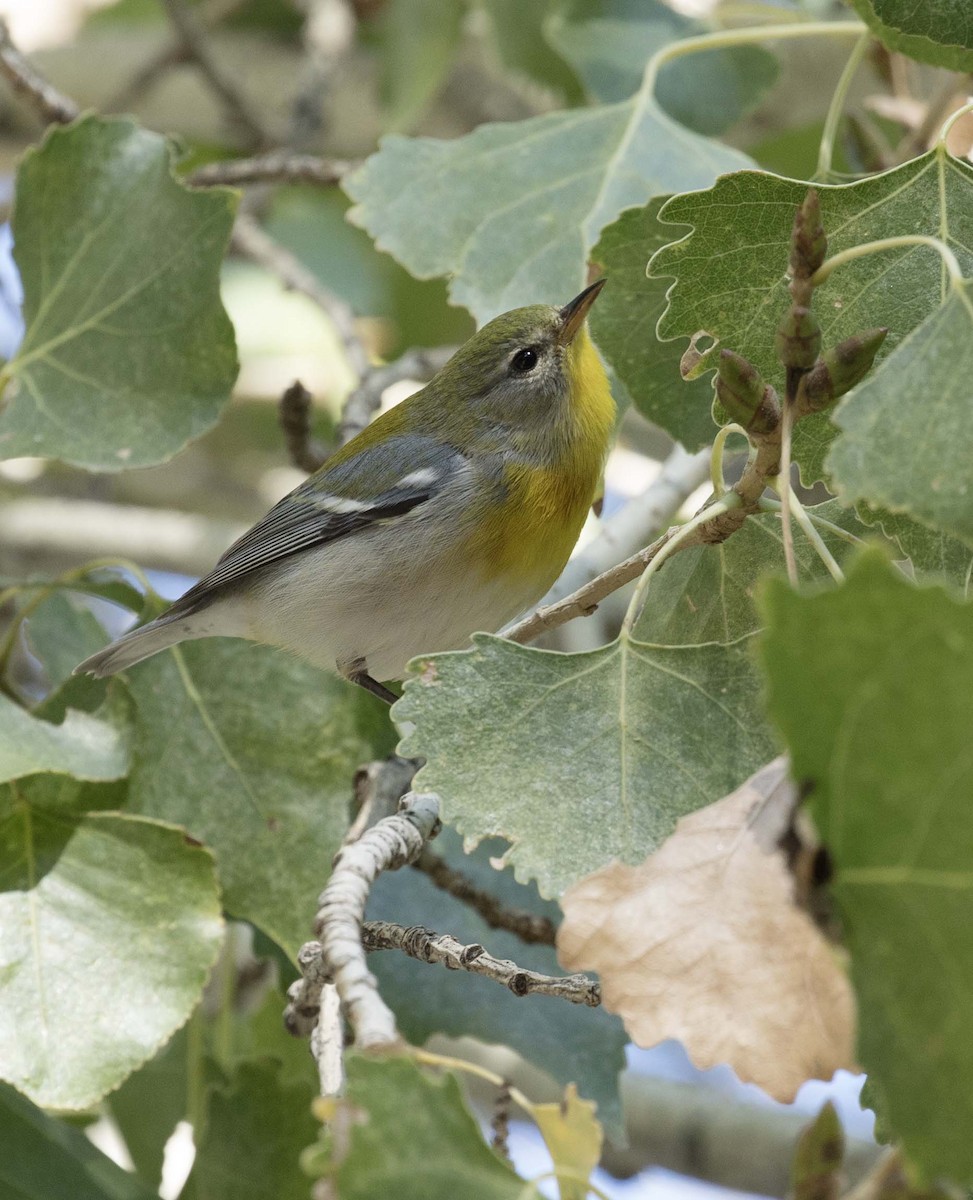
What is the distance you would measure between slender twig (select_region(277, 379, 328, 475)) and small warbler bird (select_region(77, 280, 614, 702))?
0.35ft

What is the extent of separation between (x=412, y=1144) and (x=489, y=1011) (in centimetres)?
140

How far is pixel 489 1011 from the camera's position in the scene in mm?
2545

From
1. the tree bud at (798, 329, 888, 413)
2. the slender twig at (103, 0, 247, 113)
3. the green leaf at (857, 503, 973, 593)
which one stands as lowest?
the green leaf at (857, 503, 973, 593)

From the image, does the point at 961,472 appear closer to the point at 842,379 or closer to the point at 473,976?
the point at 842,379

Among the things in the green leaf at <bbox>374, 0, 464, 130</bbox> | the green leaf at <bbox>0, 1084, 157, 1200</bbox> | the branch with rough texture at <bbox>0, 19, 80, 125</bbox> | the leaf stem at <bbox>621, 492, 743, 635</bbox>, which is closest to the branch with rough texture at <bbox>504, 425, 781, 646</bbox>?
the leaf stem at <bbox>621, 492, 743, 635</bbox>

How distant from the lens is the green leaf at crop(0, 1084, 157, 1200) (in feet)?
6.50

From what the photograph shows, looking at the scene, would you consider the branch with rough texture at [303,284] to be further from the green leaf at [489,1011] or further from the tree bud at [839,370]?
the tree bud at [839,370]

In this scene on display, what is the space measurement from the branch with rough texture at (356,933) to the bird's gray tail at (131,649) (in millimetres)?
824

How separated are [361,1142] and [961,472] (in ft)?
2.86

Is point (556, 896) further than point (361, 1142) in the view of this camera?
Yes

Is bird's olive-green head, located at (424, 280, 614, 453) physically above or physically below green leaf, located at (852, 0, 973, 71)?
below

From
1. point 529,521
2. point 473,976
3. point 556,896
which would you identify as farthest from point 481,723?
point 529,521

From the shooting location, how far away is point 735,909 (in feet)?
4.23

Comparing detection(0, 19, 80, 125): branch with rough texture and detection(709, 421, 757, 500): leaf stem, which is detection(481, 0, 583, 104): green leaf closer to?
detection(0, 19, 80, 125): branch with rough texture
